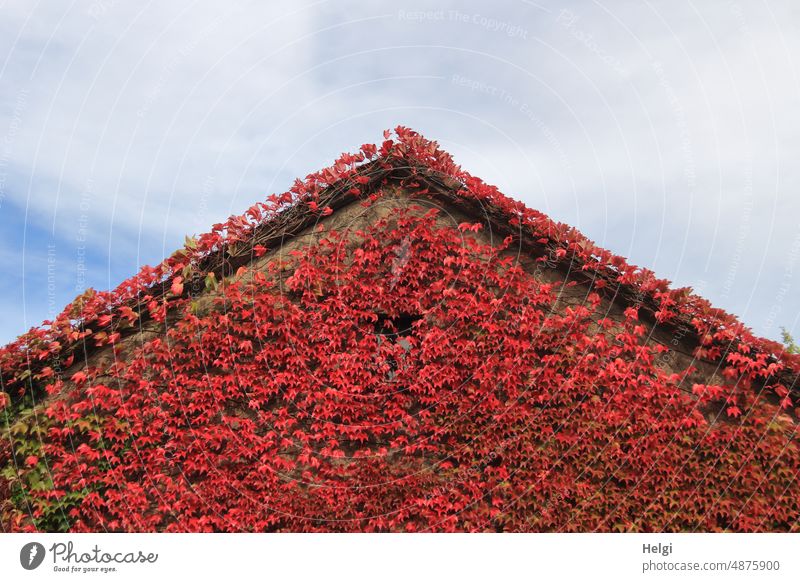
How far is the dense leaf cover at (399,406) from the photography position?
8.03 meters

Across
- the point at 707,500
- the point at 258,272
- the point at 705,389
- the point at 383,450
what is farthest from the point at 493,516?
the point at 258,272

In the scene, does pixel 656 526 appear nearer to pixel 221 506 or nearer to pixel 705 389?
pixel 705 389

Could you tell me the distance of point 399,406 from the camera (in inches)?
342

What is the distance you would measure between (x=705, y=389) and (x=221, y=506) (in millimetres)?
7463

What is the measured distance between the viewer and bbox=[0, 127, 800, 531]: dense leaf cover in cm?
803

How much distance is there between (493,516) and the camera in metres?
8.19

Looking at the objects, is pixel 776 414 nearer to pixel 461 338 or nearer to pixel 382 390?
pixel 461 338

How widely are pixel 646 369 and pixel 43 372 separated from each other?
362 inches
